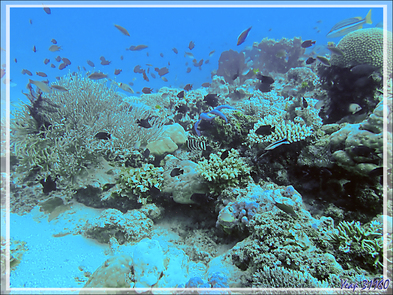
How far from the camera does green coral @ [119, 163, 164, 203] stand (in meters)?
3.83

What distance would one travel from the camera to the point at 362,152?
3.06 meters

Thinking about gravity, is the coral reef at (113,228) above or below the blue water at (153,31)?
below

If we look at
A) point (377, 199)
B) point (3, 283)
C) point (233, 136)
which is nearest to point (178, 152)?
point (233, 136)

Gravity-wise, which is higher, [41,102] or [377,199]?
[41,102]

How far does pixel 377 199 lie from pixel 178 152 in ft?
13.5

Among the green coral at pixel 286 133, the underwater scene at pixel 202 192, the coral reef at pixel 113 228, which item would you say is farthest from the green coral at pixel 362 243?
the coral reef at pixel 113 228

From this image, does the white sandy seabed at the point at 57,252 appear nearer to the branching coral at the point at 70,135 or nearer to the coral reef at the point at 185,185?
the coral reef at the point at 185,185

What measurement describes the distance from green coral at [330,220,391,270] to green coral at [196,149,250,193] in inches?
64.8

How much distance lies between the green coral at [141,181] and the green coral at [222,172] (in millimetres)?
982

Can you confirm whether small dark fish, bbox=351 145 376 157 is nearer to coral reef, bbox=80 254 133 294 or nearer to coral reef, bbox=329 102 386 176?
coral reef, bbox=329 102 386 176

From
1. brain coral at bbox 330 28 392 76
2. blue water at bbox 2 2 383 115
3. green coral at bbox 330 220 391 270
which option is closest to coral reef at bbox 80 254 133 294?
green coral at bbox 330 220 391 270

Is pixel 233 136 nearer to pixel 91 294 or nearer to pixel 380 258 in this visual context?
pixel 380 258

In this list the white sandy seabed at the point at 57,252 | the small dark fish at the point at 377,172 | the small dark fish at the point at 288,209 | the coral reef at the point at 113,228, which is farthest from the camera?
the coral reef at the point at 113,228

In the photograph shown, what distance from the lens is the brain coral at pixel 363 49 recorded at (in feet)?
15.2
